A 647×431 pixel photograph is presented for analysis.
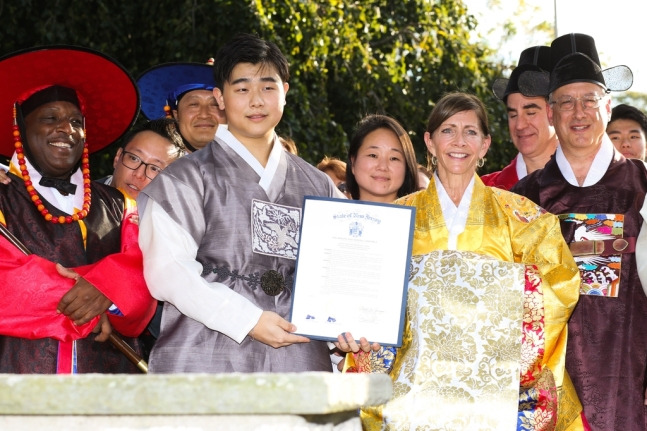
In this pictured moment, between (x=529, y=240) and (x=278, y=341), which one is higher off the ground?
(x=529, y=240)

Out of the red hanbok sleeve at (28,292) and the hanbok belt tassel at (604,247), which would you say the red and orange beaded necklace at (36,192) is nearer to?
the red hanbok sleeve at (28,292)

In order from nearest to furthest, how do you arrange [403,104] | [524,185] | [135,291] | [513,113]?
[135,291] → [524,185] → [513,113] → [403,104]

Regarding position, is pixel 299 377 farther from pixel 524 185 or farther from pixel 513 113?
pixel 513 113

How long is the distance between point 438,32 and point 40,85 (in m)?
7.94

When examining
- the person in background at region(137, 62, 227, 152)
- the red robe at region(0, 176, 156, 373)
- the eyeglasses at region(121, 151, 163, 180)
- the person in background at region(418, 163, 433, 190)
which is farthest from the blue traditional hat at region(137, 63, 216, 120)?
the red robe at region(0, 176, 156, 373)

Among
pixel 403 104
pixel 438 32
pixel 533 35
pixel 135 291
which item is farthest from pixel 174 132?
pixel 533 35

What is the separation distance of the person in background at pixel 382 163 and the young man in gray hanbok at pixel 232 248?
88 centimetres

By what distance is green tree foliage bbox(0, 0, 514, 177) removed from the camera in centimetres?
918

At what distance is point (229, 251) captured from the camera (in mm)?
3447

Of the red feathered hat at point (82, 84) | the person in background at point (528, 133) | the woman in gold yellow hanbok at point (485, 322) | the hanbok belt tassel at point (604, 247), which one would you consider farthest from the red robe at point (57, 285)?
the person in background at point (528, 133)

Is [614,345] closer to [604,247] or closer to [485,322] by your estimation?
[604,247]

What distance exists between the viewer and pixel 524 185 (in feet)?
14.4

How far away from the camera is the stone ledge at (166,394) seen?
1.64 meters

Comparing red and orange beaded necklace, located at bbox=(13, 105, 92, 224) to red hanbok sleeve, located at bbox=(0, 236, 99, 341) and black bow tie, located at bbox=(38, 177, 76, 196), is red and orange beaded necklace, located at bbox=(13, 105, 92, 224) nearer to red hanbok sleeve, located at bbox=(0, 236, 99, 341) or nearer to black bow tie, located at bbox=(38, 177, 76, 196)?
black bow tie, located at bbox=(38, 177, 76, 196)
